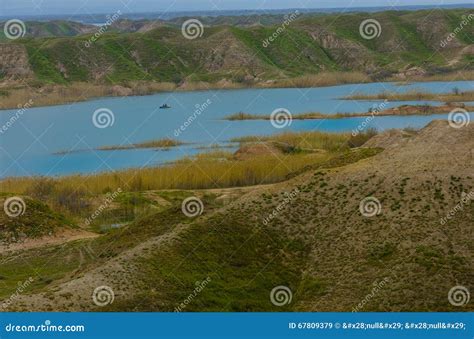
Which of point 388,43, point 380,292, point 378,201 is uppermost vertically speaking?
point 388,43

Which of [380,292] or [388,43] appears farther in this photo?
[388,43]

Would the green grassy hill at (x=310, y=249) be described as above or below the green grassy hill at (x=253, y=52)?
below

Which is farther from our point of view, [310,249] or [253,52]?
[253,52]

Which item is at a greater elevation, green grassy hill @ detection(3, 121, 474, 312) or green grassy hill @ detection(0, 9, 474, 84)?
green grassy hill @ detection(0, 9, 474, 84)

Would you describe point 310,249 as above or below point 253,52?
below

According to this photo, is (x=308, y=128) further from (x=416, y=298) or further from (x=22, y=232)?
(x=416, y=298)

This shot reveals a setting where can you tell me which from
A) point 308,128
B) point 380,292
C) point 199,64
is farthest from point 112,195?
point 199,64

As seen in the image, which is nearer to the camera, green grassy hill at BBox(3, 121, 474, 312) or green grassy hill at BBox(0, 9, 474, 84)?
green grassy hill at BBox(3, 121, 474, 312)

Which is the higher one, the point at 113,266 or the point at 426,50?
the point at 426,50

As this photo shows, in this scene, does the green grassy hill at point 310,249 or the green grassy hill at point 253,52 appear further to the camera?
the green grassy hill at point 253,52

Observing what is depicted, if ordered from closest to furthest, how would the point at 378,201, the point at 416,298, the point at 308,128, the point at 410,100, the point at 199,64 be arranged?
the point at 416,298 < the point at 378,201 < the point at 308,128 < the point at 410,100 < the point at 199,64

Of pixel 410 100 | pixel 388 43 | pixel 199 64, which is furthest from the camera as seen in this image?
pixel 388 43
